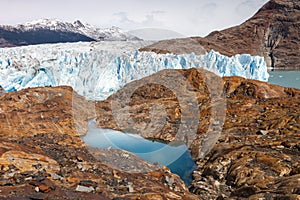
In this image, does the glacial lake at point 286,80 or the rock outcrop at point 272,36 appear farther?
the rock outcrop at point 272,36

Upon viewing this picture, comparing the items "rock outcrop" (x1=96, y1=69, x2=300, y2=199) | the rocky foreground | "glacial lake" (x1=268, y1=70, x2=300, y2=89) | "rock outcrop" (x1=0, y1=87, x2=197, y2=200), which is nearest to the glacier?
the rocky foreground

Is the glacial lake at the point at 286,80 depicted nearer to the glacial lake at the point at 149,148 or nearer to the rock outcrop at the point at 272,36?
the glacial lake at the point at 149,148

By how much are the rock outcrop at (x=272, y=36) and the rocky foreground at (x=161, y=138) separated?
294 feet

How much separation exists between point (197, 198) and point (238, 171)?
5.99 feet

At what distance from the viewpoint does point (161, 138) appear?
1609 centimetres

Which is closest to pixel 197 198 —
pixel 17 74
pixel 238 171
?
pixel 238 171

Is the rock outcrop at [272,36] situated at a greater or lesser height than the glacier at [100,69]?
greater

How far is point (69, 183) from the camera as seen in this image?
6.79 m

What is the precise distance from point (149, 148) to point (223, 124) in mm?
3716

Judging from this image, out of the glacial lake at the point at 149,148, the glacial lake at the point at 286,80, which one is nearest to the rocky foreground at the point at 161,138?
the glacial lake at the point at 149,148

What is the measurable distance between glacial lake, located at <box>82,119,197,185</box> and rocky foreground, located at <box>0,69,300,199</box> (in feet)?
1.40

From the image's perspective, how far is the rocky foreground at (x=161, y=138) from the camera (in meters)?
6.98

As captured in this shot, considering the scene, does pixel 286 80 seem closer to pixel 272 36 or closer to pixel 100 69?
pixel 100 69

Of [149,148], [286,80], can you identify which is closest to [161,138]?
[149,148]
